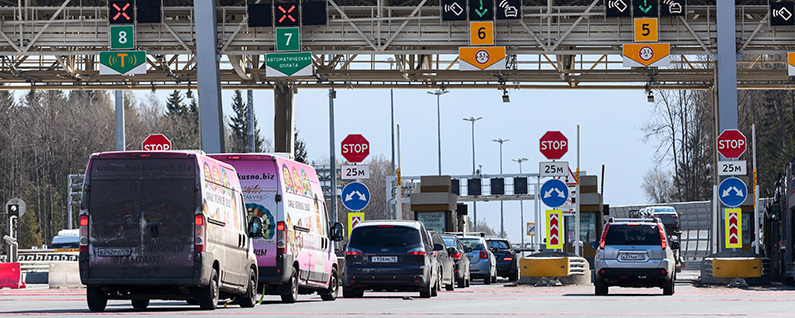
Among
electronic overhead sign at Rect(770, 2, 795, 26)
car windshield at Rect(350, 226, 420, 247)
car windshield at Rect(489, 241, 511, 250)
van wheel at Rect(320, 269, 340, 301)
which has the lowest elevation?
car windshield at Rect(489, 241, 511, 250)

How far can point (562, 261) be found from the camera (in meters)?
33.7

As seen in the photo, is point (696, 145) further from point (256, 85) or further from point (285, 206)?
point (285, 206)

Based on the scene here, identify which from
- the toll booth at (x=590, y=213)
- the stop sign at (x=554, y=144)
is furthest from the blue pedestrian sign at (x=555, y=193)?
the toll booth at (x=590, y=213)

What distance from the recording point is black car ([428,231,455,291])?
2825 centimetres

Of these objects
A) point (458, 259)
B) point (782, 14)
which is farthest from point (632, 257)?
point (782, 14)

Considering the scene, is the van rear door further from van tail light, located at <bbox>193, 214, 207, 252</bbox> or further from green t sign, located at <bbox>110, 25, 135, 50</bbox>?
green t sign, located at <bbox>110, 25, 135, 50</bbox>

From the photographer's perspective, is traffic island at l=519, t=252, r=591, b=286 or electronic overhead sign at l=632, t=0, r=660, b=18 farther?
electronic overhead sign at l=632, t=0, r=660, b=18

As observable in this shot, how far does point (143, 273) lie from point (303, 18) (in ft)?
61.2

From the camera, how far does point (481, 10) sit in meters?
36.3

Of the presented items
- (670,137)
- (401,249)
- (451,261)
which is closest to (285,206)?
(401,249)

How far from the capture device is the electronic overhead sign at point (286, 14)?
1453 inches

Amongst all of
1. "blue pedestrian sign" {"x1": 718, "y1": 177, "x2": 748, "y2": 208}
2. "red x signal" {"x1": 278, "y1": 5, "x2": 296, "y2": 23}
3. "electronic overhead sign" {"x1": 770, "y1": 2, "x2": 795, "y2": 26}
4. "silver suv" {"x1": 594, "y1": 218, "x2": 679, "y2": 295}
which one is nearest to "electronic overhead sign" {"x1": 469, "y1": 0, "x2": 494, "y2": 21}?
"red x signal" {"x1": 278, "y1": 5, "x2": 296, "y2": 23}

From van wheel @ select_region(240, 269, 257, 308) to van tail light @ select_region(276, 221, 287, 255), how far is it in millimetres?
920

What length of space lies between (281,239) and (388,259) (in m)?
3.43
